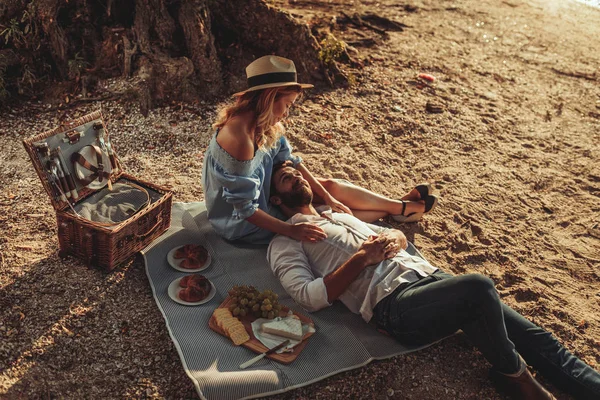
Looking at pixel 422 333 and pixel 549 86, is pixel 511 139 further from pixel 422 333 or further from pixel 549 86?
pixel 422 333

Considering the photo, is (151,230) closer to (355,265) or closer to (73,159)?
(73,159)

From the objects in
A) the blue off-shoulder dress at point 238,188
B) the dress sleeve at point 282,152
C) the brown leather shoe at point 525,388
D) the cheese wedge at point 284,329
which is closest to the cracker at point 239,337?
the cheese wedge at point 284,329

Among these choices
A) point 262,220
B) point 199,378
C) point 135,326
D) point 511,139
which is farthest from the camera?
point 511,139

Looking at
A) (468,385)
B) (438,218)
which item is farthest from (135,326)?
(438,218)

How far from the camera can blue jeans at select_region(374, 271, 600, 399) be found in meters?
3.39

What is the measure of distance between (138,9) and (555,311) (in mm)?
5366

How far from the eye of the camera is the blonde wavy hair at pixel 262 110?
4.00 metres

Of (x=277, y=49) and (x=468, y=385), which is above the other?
(x=277, y=49)

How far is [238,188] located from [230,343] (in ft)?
3.64

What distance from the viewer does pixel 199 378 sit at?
3307mm

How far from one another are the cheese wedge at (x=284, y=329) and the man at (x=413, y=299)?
181mm

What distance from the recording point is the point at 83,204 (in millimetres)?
4254

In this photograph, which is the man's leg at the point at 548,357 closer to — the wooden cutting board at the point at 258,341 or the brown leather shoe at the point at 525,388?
the brown leather shoe at the point at 525,388

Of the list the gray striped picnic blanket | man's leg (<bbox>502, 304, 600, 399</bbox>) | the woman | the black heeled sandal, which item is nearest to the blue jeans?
man's leg (<bbox>502, 304, 600, 399</bbox>)
